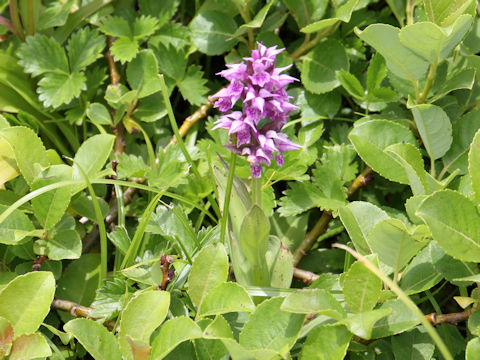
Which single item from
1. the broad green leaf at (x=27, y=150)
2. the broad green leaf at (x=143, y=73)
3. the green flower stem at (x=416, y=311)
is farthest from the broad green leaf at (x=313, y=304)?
the broad green leaf at (x=143, y=73)

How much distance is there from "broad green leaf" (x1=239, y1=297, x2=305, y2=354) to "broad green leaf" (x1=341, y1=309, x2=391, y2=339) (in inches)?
3.4

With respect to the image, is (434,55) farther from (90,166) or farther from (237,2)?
(90,166)

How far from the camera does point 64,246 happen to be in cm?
120

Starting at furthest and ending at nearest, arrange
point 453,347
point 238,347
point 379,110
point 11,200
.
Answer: point 379,110, point 11,200, point 453,347, point 238,347

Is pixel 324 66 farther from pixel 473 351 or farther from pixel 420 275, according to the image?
pixel 473 351

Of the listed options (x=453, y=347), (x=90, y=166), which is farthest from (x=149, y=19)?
(x=453, y=347)

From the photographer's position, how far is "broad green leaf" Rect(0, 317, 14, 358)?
94cm

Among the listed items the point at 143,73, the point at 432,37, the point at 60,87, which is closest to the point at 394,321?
the point at 432,37

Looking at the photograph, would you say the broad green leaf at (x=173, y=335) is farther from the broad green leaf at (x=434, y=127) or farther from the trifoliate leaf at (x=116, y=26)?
the trifoliate leaf at (x=116, y=26)

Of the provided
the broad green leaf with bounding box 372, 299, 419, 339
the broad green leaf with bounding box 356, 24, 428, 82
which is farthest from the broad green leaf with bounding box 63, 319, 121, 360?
the broad green leaf with bounding box 356, 24, 428, 82

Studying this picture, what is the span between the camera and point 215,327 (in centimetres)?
92

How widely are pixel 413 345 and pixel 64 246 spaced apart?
0.75 meters

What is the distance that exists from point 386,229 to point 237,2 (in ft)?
2.63

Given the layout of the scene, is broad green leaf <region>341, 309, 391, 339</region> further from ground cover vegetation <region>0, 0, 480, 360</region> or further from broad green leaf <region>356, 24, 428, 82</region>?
broad green leaf <region>356, 24, 428, 82</region>
